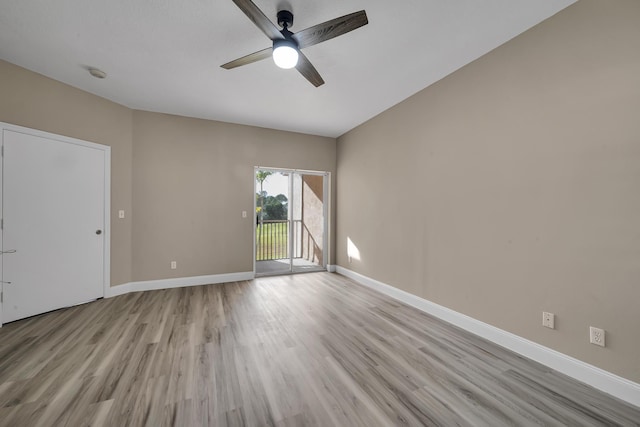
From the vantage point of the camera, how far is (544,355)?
6.99 ft

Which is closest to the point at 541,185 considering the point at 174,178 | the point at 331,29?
the point at 331,29

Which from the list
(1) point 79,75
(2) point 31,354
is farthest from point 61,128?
(2) point 31,354

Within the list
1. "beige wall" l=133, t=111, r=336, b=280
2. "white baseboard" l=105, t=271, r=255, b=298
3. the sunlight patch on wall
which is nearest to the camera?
"white baseboard" l=105, t=271, r=255, b=298

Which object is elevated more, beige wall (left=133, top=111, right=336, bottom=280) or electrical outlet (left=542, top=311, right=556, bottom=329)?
beige wall (left=133, top=111, right=336, bottom=280)

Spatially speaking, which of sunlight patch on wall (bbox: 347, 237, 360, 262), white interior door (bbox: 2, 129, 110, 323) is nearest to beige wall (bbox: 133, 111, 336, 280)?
white interior door (bbox: 2, 129, 110, 323)

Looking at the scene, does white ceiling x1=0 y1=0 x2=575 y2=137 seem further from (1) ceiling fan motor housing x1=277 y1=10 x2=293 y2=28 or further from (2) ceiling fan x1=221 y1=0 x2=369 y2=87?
(2) ceiling fan x1=221 y1=0 x2=369 y2=87

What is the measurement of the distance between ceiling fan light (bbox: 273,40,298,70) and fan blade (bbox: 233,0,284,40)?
0.05 m

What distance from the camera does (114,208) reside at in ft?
12.6

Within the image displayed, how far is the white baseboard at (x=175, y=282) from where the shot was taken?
3868mm

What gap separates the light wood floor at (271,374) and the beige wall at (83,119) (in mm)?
1171

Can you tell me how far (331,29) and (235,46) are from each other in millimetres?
1123

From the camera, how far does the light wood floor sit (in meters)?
1.59

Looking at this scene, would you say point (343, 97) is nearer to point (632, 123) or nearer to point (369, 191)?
point (369, 191)

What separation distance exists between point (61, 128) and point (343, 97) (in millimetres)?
3708
